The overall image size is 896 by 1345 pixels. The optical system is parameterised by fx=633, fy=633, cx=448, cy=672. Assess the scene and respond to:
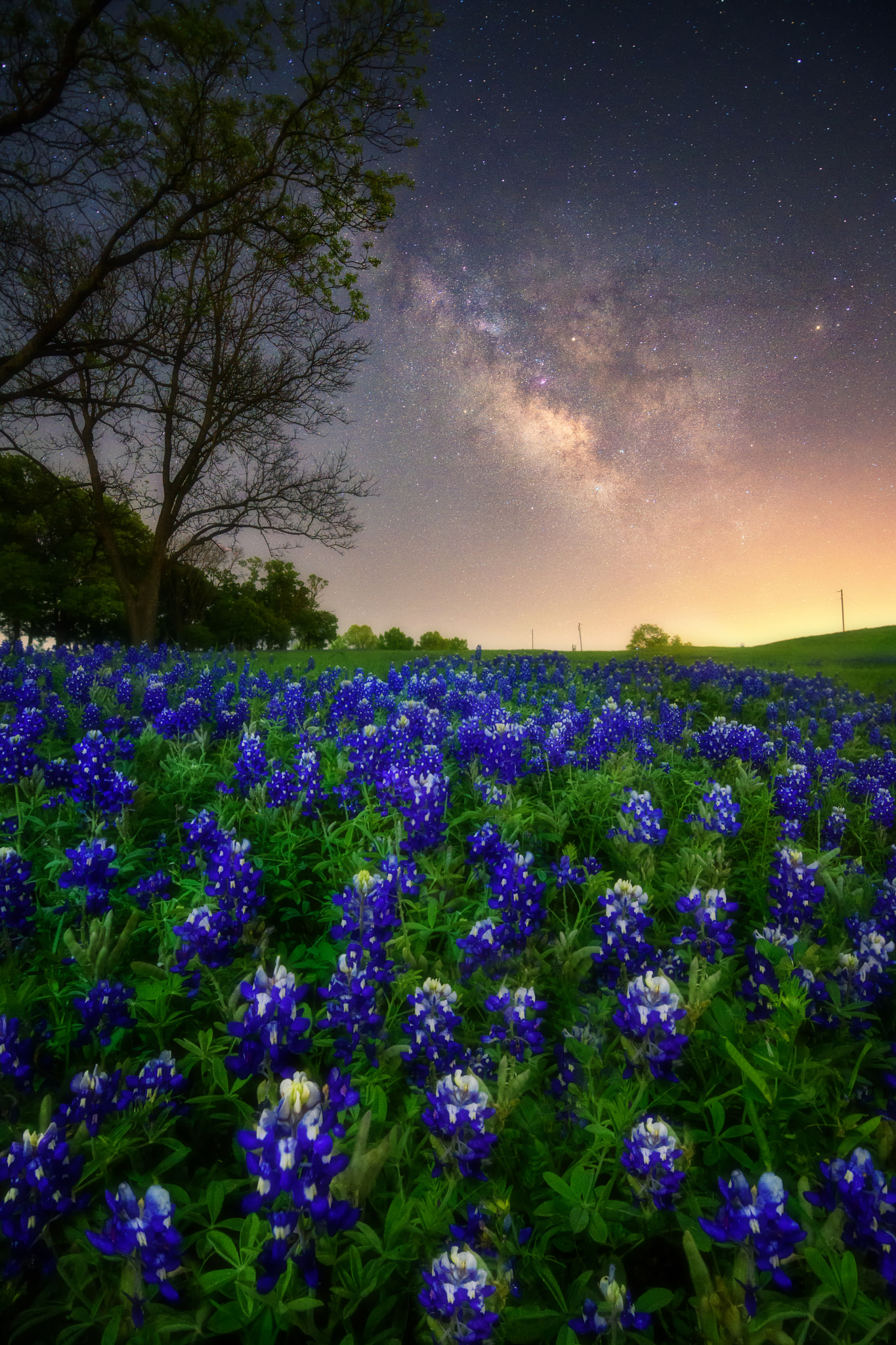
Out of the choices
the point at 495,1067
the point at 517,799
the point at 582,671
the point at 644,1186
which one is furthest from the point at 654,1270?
the point at 582,671

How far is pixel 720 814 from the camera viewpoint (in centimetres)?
362

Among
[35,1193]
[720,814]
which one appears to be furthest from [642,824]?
[35,1193]

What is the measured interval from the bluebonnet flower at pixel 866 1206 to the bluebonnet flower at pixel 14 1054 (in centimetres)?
221

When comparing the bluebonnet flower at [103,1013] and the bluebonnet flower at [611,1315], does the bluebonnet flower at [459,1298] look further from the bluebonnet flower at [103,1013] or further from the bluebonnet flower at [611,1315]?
the bluebonnet flower at [103,1013]

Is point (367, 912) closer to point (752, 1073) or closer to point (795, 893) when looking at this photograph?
point (752, 1073)

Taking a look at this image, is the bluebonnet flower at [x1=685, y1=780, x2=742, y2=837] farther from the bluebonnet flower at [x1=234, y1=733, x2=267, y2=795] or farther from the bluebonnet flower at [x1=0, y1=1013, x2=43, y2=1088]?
the bluebonnet flower at [x1=0, y1=1013, x2=43, y2=1088]

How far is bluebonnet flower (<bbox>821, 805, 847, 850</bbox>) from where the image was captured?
13.8 ft

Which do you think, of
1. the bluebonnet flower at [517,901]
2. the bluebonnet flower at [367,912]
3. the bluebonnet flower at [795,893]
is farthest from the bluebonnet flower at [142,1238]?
the bluebonnet flower at [795,893]

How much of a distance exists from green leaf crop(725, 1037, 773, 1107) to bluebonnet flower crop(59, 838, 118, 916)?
242cm

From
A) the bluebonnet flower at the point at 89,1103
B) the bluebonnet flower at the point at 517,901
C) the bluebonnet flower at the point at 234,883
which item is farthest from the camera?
the bluebonnet flower at the point at 517,901

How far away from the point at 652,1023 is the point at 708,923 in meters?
0.78

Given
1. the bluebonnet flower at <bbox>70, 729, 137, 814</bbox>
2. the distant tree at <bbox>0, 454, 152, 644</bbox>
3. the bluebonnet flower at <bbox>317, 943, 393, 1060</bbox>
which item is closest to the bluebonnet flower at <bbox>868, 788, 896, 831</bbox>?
the bluebonnet flower at <bbox>317, 943, 393, 1060</bbox>

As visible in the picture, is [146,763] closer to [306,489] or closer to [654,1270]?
[654,1270]

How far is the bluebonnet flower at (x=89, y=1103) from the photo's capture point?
1762mm
